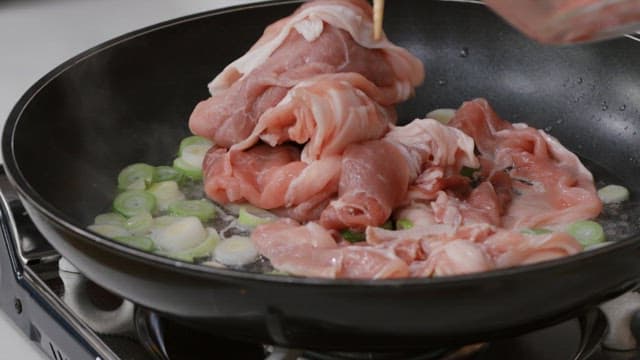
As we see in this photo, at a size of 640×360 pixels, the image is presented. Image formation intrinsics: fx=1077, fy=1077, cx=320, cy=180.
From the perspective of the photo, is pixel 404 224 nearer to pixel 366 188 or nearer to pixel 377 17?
pixel 366 188

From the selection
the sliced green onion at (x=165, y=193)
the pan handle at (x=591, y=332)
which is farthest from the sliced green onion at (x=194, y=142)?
the pan handle at (x=591, y=332)

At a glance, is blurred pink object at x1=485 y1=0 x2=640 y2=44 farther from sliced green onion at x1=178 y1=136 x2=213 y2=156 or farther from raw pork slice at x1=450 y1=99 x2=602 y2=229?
sliced green onion at x1=178 y1=136 x2=213 y2=156

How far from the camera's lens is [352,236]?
1683mm

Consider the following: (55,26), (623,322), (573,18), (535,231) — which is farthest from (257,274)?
(55,26)

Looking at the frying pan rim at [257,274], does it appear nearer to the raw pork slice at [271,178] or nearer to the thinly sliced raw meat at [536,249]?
the thinly sliced raw meat at [536,249]

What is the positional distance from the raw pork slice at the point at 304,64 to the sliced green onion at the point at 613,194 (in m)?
0.38

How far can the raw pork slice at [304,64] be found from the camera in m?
1.84

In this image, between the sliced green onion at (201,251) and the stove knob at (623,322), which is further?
the sliced green onion at (201,251)

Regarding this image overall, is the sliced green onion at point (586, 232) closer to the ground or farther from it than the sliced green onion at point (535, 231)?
closer to the ground

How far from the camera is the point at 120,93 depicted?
2006 millimetres

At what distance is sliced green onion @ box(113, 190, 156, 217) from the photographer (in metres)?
1.83

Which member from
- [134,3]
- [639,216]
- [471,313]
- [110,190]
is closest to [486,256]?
[471,313]

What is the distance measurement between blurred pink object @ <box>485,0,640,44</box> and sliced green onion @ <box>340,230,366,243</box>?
0.50m

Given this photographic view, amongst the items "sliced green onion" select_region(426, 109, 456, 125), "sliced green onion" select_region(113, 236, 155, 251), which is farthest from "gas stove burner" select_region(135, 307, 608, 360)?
"sliced green onion" select_region(426, 109, 456, 125)
